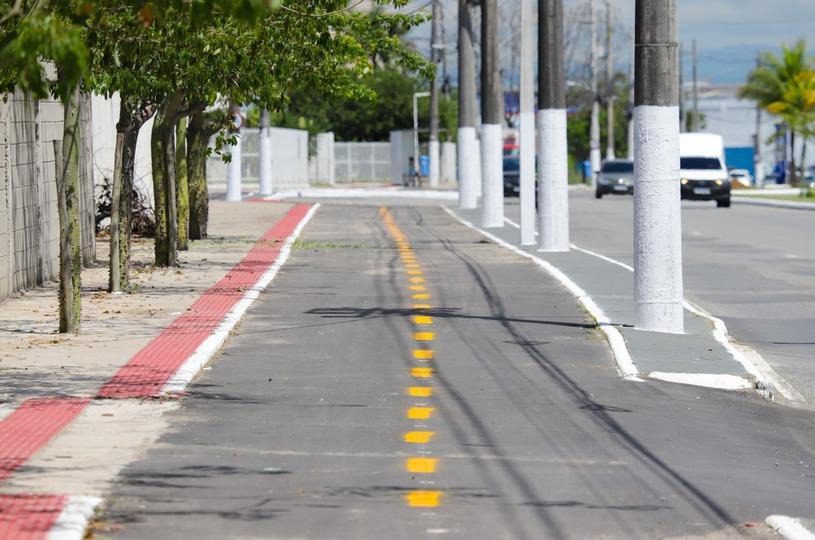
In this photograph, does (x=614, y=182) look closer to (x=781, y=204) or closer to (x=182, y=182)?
(x=781, y=204)

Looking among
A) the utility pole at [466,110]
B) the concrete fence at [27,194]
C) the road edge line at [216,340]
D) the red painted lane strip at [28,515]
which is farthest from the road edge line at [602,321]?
the utility pole at [466,110]

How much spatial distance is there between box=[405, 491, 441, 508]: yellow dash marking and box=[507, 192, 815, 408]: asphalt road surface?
512cm

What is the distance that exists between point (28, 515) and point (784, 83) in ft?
306

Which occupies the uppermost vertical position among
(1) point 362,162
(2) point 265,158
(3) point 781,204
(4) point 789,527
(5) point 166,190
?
(2) point 265,158

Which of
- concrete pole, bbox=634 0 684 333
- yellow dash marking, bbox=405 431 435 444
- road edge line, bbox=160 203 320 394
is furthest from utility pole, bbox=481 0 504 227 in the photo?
yellow dash marking, bbox=405 431 435 444

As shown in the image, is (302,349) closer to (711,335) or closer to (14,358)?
(14,358)

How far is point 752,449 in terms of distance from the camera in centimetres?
1073

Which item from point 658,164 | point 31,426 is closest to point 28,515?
point 31,426

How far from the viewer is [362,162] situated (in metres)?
87.2

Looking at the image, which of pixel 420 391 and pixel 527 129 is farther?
pixel 527 129

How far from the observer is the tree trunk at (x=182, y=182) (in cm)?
2798

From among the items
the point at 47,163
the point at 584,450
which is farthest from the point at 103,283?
the point at 584,450

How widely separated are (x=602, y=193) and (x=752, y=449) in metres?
52.8

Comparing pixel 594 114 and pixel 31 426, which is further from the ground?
pixel 594 114
